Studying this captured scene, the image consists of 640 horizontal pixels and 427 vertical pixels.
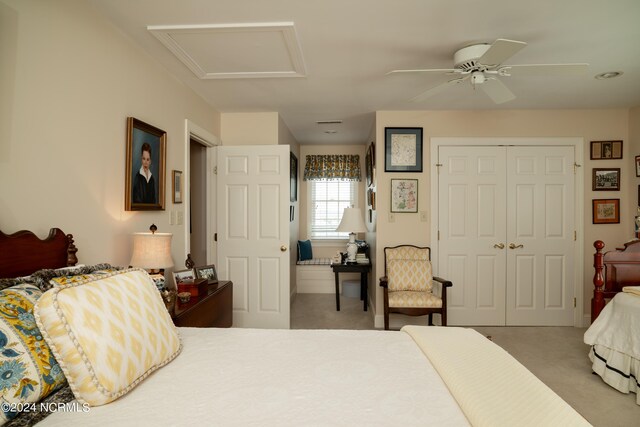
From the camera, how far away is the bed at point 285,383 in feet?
2.96

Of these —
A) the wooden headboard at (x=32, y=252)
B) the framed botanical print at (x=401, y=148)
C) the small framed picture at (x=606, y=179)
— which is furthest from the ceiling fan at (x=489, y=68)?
the small framed picture at (x=606, y=179)

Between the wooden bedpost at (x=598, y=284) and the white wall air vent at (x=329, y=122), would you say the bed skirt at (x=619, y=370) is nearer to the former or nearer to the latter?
the wooden bedpost at (x=598, y=284)

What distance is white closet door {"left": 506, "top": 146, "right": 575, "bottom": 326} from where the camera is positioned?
153 inches

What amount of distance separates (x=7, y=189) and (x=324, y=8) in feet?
5.89

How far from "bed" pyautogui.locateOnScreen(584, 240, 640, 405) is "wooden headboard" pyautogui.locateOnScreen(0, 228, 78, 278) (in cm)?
358

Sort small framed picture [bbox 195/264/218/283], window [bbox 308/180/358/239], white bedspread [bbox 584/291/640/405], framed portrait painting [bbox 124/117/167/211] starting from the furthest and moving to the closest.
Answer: window [bbox 308/180/358/239] → small framed picture [bbox 195/264/218/283] → white bedspread [bbox 584/291/640/405] → framed portrait painting [bbox 124/117/167/211]

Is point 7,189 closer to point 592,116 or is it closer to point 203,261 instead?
point 203,261

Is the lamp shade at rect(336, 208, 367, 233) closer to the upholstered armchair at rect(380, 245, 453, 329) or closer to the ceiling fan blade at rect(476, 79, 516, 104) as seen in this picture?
the upholstered armchair at rect(380, 245, 453, 329)

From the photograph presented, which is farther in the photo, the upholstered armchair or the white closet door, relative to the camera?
the white closet door

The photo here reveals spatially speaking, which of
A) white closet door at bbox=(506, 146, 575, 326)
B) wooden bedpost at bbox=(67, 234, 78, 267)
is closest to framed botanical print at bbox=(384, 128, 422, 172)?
white closet door at bbox=(506, 146, 575, 326)

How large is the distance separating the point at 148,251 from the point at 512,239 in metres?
3.80

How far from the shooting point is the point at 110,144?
2023mm

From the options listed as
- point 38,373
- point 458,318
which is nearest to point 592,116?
point 458,318

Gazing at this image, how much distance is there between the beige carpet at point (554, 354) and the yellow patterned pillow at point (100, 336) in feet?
8.56
